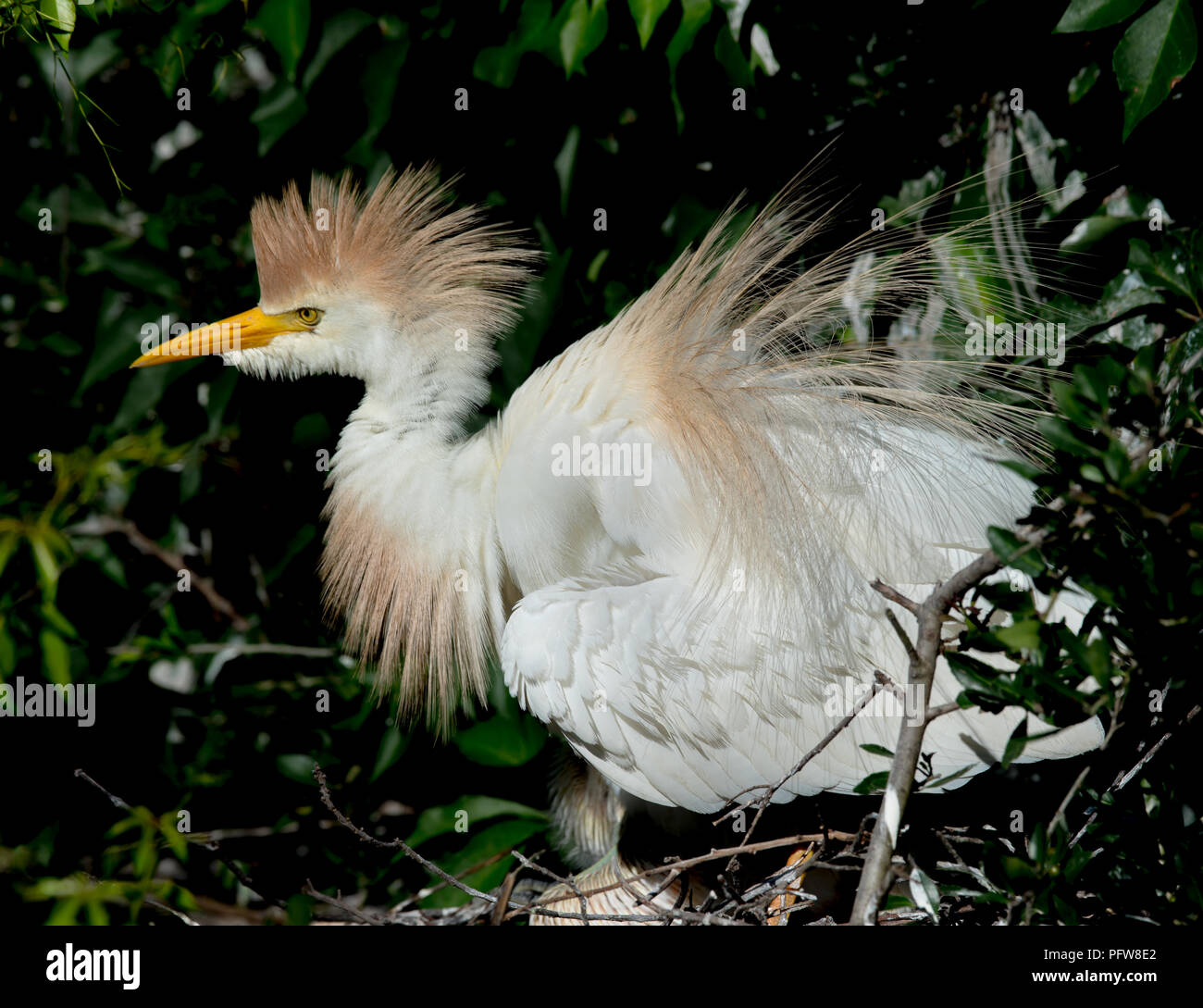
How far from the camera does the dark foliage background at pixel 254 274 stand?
1.53 metres

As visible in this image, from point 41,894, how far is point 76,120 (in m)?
1.25

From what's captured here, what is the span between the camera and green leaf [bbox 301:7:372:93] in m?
1.54

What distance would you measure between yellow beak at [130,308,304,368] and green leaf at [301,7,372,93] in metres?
0.38

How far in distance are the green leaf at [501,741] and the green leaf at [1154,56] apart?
1273 millimetres

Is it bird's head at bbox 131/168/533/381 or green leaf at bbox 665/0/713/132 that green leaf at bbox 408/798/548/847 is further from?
green leaf at bbox 665/0/713/132

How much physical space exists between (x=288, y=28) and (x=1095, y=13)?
1.09 m

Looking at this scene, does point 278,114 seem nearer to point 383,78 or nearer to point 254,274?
point 383,78

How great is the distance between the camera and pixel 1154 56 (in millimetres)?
1143

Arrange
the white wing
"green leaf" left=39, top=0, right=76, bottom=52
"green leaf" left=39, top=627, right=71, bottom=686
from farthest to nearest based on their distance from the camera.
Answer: "green leaf" left=39, top=627, right=71, bottom=686
the white wing
"green leaf" left=39, top=0, right=76, bottom=52

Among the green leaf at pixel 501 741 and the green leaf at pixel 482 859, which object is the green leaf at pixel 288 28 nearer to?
the green leaf at pixel 501 741

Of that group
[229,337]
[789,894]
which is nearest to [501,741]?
[789,894]

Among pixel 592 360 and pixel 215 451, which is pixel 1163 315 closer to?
pixel 592 360

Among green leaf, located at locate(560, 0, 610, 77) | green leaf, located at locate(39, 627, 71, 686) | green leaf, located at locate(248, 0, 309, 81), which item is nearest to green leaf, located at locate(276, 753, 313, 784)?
green leaf, located at locate(39, 627, 71, 686)
